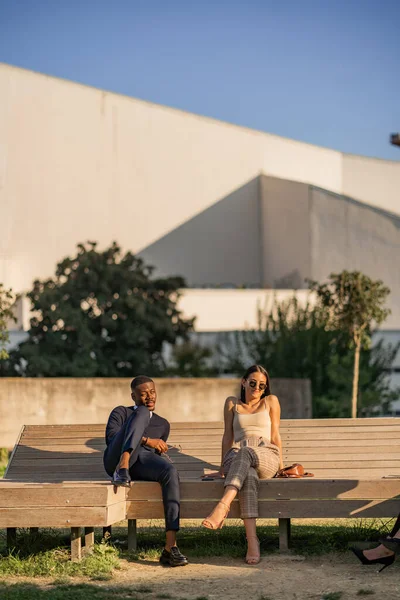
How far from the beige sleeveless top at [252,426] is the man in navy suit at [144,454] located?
0.51 meters

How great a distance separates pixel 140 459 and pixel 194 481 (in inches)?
16.7

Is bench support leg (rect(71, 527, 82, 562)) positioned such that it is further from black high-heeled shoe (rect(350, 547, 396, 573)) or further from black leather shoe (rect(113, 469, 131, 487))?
black high-heeled shoe (rect(350, 547, 396, 573))

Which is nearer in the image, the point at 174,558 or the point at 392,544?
the point at 392,544

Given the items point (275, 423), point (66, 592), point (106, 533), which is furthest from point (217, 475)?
point (66, 592)

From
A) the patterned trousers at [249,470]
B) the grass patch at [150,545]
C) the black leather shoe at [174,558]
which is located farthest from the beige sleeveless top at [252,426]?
the black leather shoe at [174,558]

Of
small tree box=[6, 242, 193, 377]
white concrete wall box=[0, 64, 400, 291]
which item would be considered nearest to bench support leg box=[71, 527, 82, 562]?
small tree box=[6, 242, 193, 377]

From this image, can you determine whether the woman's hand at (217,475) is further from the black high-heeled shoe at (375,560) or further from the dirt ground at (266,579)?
the black high-heeled shoe at (375,560)

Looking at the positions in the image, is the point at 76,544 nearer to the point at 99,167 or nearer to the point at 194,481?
the point at 194,481

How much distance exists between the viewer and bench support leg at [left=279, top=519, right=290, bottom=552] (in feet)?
23.1

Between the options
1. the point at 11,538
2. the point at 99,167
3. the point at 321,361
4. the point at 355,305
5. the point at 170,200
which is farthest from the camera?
the point at 170,200

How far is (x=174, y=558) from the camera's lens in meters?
6.59

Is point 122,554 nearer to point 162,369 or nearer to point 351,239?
point 162,369

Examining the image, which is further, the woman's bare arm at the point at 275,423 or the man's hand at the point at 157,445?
the woman's bare arm at the point at 275,423

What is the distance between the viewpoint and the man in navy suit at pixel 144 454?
6695 millimetres
